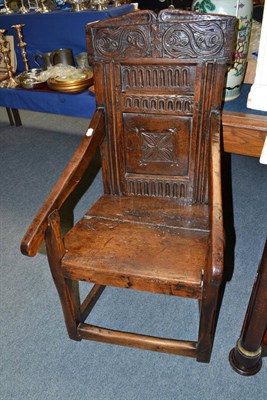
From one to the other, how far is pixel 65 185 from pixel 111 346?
0.67m

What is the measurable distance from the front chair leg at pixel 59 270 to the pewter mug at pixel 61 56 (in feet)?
6.27

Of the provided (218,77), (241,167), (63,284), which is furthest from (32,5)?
(63,284)

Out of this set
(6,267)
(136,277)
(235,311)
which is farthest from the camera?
(6,267)

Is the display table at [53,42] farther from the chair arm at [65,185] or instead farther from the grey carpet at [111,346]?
the chair arm at [65,185]

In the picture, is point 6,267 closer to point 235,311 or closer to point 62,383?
point 62,383

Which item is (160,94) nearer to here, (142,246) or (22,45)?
(142,246)

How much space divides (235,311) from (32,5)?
3264 millimetres

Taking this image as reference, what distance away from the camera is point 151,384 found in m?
1.21

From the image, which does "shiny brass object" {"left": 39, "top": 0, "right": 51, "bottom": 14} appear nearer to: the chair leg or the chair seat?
the chair seat

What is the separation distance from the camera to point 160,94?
1178 millimetres

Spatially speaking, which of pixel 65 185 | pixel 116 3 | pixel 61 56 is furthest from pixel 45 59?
pixel 65 185

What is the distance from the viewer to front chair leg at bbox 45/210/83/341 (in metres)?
1.02

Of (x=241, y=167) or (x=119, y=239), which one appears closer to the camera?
(x=119, y=239)

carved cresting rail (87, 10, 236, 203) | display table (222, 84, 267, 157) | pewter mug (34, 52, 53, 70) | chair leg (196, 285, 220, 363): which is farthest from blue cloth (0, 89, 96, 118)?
chair leg (196, 285, 220, 363)
